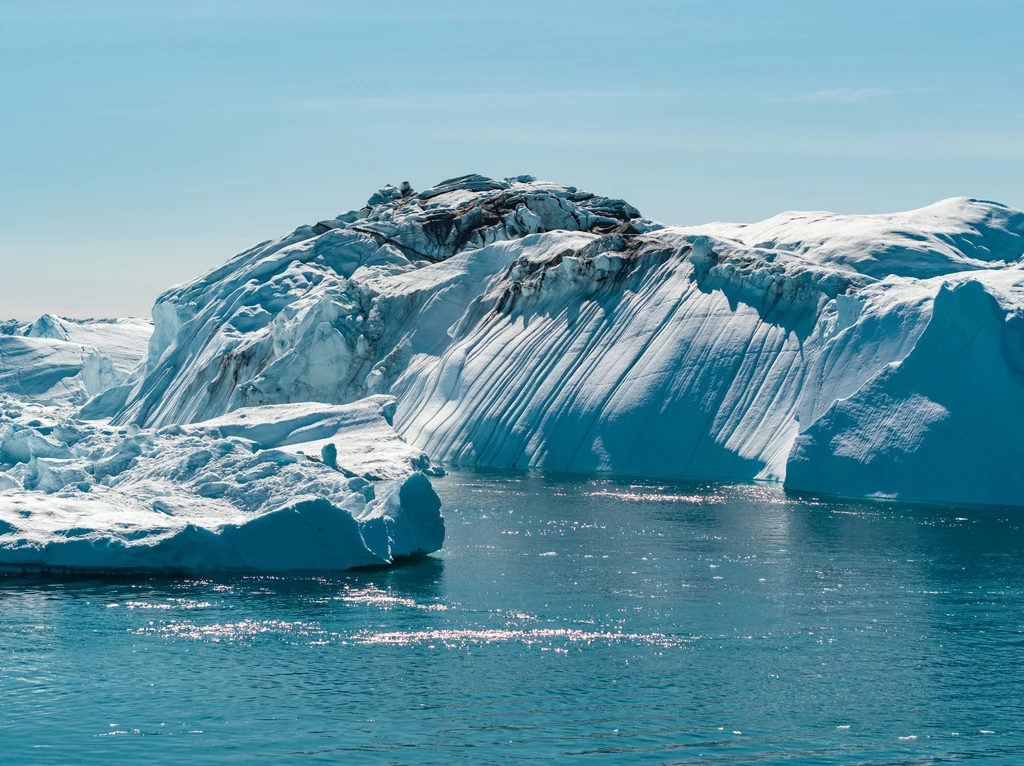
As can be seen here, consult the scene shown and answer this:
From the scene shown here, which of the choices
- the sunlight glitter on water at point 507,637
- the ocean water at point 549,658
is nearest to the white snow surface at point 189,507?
the ocean water at point 549,658

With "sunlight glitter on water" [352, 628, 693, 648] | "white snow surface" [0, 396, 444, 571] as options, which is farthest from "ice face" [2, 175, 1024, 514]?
"sunlight glitter on water" [352, 628, 693, 648]

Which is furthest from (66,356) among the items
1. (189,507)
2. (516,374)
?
(189,507)

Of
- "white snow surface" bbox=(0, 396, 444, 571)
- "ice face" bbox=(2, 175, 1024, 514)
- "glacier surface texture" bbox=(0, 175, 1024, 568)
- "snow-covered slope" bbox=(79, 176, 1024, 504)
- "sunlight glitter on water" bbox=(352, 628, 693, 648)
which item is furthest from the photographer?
"snow-covered slope" bbox=(79, 176, 1024, 504)

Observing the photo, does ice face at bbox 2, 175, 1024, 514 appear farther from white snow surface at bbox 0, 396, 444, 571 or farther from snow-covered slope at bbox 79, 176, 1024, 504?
white snow surface at bbox 0, 396, 444, 571

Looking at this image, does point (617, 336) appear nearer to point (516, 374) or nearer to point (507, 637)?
point (516, 374)

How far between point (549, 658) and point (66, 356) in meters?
87.0

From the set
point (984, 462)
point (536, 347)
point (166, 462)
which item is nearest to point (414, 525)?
point (166, 462)

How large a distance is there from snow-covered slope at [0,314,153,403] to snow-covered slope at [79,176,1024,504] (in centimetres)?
830

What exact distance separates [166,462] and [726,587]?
15.3 metres

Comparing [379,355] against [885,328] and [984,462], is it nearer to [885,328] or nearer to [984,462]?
[885,328]

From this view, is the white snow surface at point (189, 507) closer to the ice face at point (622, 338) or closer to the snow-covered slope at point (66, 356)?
the ice face at point (622, 338)

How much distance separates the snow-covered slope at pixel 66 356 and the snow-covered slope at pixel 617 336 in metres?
8.30

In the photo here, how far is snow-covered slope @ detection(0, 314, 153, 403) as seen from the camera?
9262 cm

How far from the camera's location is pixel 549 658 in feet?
77.3
